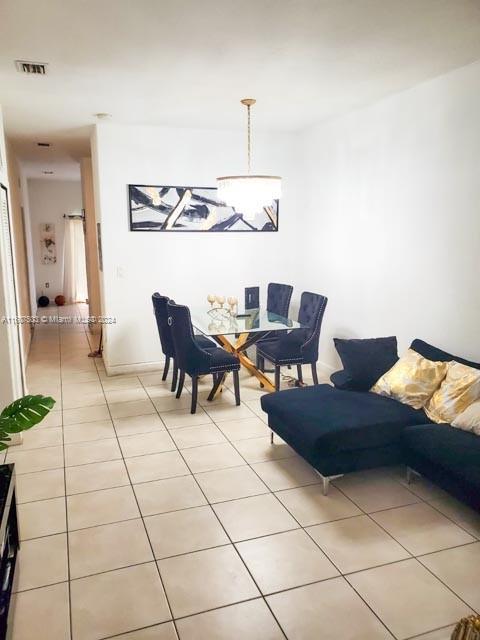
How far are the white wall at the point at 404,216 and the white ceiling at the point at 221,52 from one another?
29 cm

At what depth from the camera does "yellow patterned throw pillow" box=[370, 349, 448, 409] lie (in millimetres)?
3252

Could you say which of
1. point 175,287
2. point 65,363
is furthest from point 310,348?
point 65,363

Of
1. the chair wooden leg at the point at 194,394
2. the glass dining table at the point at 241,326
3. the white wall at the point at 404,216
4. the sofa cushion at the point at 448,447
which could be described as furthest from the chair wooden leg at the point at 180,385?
the sofa cushion at the point at 448,447

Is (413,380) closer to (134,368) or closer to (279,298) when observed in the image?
(279,298)

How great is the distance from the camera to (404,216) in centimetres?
404

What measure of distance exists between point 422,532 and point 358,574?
1.77ft

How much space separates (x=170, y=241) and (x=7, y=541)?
3773mm

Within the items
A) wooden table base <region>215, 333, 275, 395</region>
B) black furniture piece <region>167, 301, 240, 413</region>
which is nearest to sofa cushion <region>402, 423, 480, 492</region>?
black furniture piece <region>167, 301, 240, 413</region>

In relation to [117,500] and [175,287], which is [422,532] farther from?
[175,287]

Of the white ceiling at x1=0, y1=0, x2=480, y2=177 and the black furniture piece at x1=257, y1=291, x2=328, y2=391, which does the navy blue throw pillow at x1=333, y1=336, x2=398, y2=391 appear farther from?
the white ceiling at x1=0, y1=0, x2=480, y2=177

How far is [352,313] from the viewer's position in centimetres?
487

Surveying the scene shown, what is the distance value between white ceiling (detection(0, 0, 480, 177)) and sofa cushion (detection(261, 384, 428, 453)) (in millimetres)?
2249

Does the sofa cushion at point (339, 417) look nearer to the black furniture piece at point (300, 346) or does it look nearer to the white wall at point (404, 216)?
the white wall at point (404, 216)

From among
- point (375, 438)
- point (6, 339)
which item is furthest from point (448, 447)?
point (6, 339)
